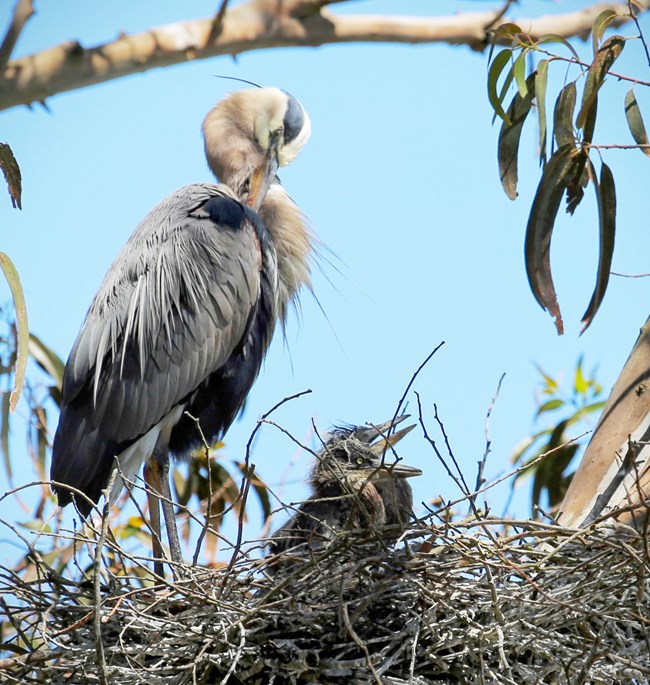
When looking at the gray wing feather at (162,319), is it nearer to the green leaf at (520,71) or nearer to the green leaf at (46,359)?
the green leaf at (46,359)

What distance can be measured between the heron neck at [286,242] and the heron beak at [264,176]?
0.21 ft

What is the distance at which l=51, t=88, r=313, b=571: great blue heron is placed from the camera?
12.8 ft

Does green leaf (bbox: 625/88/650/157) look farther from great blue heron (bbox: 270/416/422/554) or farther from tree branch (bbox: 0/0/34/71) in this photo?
tree branch (bbox: 0/0/34/71)

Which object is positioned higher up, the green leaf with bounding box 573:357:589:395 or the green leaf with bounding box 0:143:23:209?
the green leaf with bounding box 573:357:589:395

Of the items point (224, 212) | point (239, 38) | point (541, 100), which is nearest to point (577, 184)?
point (541, 100)

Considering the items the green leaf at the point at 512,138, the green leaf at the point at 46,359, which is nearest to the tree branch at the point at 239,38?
the green leaf at the point at 512,138

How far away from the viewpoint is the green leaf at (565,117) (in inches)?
140

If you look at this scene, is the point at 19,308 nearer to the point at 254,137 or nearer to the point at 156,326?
the point at 156,326

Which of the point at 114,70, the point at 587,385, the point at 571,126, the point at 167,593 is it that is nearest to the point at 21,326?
the point at 167,593

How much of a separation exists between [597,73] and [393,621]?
1758mm

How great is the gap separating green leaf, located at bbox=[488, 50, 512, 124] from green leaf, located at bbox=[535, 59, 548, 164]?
11 cm

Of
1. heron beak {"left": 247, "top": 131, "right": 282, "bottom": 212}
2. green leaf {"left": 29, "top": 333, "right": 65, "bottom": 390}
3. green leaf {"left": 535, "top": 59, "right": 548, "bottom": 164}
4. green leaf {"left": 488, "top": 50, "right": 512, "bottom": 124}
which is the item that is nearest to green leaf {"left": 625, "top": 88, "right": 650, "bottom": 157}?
green leaf {"left": 535, "top": 59, "right": 548, "bottom": 164}

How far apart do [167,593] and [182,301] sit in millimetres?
1453

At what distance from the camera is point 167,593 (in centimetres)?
290
